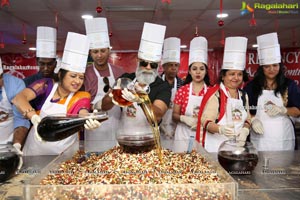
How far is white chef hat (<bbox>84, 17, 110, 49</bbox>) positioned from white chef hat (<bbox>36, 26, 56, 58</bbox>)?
1.11 feet

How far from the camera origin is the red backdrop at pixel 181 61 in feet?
25.1

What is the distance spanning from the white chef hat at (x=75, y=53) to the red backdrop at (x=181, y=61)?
5864 mm

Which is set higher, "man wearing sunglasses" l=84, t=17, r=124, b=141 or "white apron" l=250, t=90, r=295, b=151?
"man wearing sunglasses" l=84, t=17, r=124, b=141

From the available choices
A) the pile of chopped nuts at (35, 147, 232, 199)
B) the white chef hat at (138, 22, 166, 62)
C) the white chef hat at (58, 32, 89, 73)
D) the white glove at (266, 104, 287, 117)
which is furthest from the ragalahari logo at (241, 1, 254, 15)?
the pile of chopped nuts at (35, 147, 232, 199)

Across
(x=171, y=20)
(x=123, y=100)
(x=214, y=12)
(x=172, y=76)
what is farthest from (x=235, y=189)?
(x=171, y=20)

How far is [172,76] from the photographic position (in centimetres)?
311

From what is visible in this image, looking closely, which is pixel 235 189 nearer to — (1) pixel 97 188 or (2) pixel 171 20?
(1) pixel 97 188

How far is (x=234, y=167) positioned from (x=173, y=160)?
11.1 inches

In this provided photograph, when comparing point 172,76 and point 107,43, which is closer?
point 107,43

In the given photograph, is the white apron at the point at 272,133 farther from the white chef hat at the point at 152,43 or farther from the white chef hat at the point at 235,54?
the white chef hat at the point at 152,43

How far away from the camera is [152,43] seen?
2160 mm

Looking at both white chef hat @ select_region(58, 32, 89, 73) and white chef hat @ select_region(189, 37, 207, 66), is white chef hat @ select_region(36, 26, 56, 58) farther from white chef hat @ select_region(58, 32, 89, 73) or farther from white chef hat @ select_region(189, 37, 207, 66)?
white chef hat @ select_region(189, 37, 207, 66)

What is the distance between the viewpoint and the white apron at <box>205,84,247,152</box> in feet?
7.80

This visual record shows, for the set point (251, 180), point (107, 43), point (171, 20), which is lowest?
point (251, 180)
